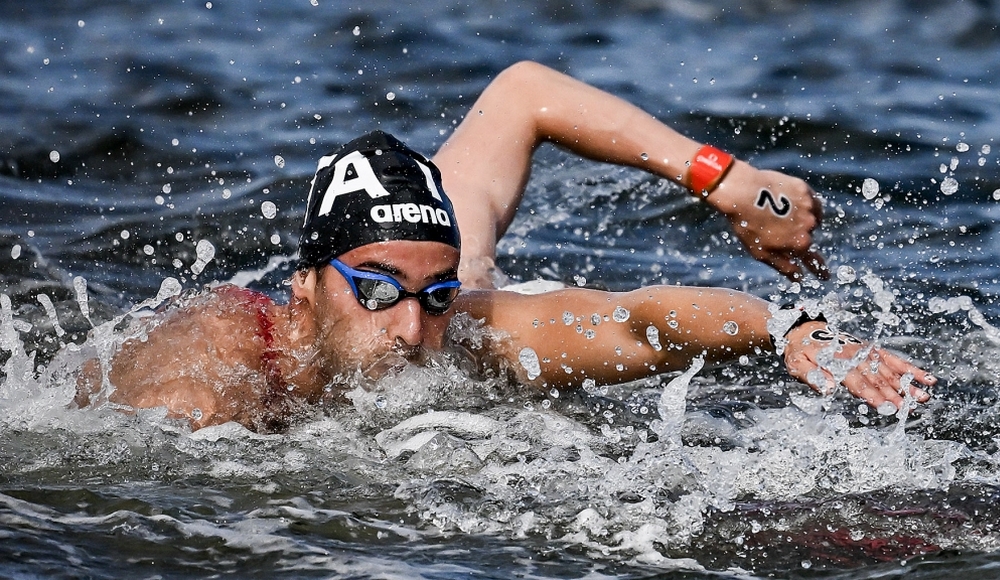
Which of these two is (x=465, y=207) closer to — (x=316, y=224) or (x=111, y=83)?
(x=316, y=224)

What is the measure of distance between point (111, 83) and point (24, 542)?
6900mm

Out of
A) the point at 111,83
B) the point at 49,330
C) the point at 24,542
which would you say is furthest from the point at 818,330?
the point at 111,83

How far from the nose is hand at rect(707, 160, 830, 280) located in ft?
5.33

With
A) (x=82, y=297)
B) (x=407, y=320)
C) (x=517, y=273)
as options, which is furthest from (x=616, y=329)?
(x=82, y=297)

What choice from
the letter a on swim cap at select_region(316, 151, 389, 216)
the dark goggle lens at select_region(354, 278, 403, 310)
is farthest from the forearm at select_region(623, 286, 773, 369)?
the letter a on swim cap at select_region(316, 151, 389, 216)

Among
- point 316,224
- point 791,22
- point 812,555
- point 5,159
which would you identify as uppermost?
point 791,22

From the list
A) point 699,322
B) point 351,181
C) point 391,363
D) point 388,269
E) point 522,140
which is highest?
point 522,140

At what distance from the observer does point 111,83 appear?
1050 cm

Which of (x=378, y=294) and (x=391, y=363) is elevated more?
(x=378, y=294)

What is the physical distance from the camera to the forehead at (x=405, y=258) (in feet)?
16.8

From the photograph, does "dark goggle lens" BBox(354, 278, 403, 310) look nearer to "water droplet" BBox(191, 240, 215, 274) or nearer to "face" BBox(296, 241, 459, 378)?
"face" BBox(296, 241, 459, 378)

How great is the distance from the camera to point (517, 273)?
764cm

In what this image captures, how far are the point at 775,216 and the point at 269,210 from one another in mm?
3530

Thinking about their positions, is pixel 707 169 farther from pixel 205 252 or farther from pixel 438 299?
pixel 205 252
